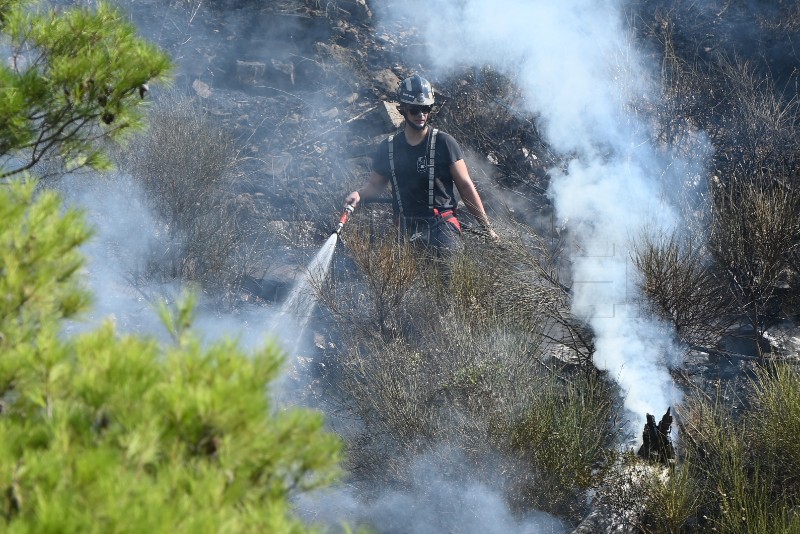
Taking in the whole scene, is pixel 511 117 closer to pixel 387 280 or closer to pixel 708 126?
pixel 708 126

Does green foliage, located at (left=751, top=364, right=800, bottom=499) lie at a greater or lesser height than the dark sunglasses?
lesser

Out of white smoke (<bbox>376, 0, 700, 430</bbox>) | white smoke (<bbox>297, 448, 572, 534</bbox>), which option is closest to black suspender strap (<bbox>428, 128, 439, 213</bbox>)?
white smoke (<bbox>376, 0, 700, 430</bbox>)

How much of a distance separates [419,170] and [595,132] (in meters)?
3.66

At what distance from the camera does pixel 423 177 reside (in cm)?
638

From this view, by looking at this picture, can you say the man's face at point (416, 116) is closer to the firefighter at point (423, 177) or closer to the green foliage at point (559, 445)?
the firefighter at point (423, 177)

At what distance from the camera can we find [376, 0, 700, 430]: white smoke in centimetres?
632

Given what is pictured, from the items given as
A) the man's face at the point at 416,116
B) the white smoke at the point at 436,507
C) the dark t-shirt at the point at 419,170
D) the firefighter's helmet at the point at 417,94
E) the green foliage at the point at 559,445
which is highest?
the firefighter's helmet at the point at 417,94

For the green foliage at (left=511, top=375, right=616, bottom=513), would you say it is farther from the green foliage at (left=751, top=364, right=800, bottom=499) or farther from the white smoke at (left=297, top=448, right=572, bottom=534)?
the green foliage at (left=751, top=364, right=800, bottom=499)

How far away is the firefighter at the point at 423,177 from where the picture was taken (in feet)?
20.5

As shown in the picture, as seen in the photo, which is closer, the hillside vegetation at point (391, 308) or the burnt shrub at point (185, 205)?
the hillside vegetation at point (391, 308)

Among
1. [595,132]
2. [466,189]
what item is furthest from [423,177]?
[595,132]

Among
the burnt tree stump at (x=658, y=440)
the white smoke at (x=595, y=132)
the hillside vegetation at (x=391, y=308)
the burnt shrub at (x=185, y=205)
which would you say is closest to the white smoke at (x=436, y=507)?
the hillside vegetation at (x=391, y=308)

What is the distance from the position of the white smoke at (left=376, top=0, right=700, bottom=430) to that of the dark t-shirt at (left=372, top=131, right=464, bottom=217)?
1.31 m

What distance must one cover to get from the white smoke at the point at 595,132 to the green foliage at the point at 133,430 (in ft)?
13.5
